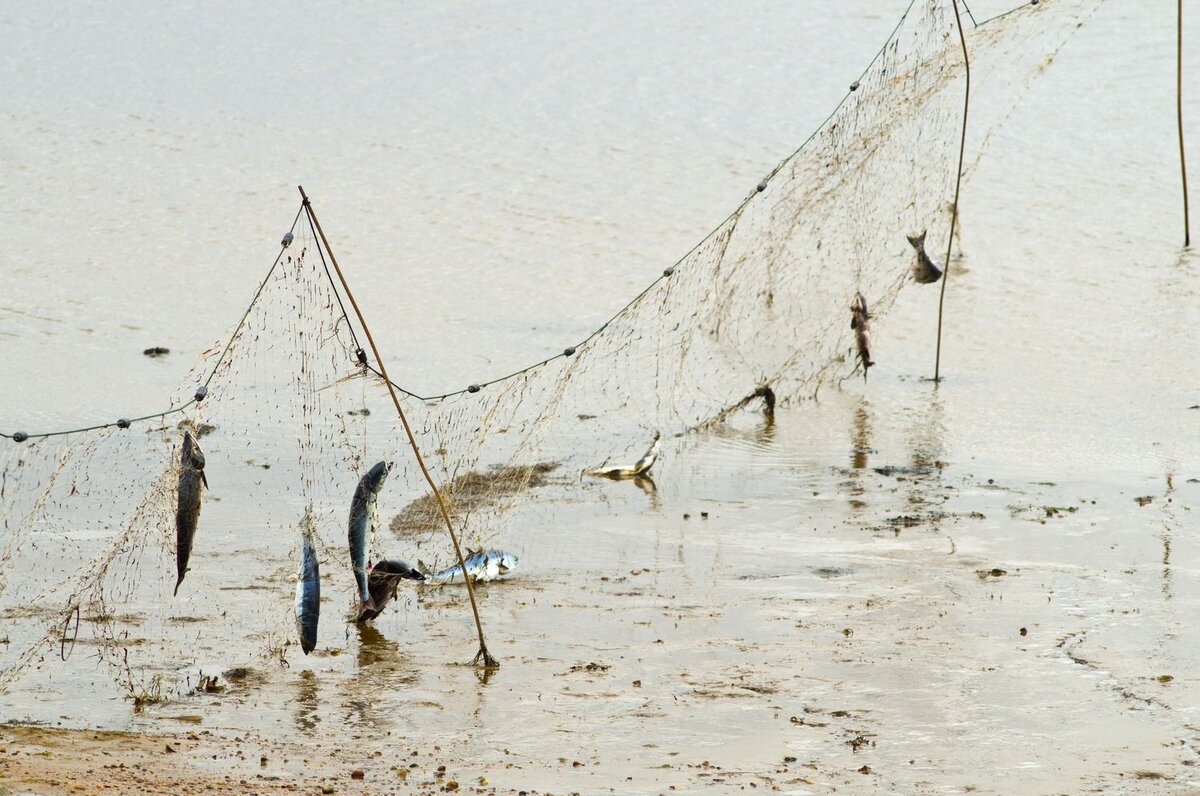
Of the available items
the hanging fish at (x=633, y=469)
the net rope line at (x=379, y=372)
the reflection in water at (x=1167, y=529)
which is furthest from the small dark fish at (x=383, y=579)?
the reflection in water at (x=1167, y=529)

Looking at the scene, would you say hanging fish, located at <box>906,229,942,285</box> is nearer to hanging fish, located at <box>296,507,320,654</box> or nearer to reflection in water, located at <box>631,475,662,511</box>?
reflection in water, located at <box>631,475,662,511</box>

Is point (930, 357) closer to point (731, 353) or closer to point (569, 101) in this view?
point (731, 353)

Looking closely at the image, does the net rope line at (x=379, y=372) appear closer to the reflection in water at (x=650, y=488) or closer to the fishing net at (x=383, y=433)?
the fishing net at (x=383, y=433)

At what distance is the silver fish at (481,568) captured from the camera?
6500 mm

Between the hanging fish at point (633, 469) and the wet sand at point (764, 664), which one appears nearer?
the wet sand at point (764, 664)

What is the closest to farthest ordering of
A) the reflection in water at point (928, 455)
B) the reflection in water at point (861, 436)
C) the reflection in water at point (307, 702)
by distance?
the reflection in water at point (307, 702), the reflection in water at point (928, 455), the reflection in water at point (861, 436)

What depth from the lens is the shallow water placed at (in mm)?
5270

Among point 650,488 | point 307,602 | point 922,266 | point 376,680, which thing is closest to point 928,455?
point 922,266

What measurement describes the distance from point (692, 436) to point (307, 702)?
3.77 meters

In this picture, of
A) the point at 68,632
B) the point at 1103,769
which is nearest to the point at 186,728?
the point at 68,632

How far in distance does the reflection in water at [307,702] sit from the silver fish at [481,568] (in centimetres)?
96

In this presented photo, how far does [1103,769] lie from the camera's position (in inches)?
191

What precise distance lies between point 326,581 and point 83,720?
4.85ft

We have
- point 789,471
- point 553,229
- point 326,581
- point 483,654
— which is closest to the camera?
point 483,654
